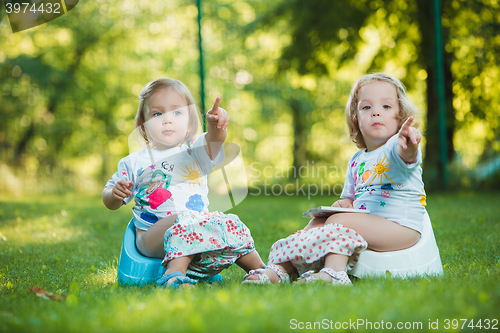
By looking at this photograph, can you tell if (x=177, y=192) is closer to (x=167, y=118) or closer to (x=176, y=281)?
(x=167, y=118)

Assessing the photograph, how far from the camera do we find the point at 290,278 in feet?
7.68

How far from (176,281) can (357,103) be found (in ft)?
5.01

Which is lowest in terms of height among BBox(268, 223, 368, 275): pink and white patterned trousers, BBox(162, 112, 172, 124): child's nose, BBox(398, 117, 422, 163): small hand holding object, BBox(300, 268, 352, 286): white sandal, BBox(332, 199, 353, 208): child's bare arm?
BBox(300, 268, 352, 286): white sandal

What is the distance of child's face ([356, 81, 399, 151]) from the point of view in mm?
2518

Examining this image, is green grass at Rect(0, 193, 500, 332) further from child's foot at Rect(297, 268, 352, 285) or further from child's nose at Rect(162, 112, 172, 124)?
child's nose at Rect(162, 112, 172, 124)

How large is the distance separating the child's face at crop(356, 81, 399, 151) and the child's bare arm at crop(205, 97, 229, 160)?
0.81 m

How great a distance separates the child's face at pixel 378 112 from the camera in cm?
252

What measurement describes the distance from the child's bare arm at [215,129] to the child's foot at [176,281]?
74cm

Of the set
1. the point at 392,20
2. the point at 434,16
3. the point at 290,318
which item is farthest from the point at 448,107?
the point at 290,318

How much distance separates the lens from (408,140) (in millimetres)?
2154

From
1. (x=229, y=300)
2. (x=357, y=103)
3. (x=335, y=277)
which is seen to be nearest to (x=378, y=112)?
(x=357, y=103)

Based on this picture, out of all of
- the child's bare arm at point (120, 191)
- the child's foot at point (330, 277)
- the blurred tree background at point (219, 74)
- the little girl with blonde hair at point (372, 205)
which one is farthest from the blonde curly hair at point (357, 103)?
the blurred tree background at point (219, 74)

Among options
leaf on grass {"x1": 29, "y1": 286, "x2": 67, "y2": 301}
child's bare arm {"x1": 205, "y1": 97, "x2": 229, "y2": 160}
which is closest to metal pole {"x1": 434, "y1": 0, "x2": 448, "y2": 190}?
child's bare arm {"x1": 205, "y1": 97, "x2": 229, "y2": 160}

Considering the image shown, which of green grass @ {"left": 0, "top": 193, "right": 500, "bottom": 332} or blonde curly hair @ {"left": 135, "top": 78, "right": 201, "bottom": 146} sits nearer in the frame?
green grass @ {"left": 0, "top": 193, "right": 500, "bottom": 332}
